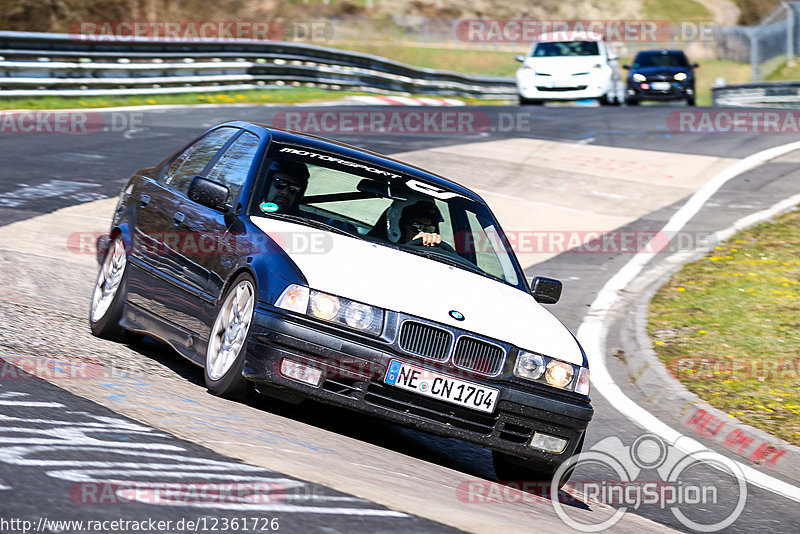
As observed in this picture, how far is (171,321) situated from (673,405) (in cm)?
373

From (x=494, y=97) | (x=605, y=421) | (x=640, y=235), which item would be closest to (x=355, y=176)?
(x=605, y=421)

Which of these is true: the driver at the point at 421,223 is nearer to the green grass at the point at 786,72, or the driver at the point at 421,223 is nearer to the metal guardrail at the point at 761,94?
the metal guardrail at the point at 761,94

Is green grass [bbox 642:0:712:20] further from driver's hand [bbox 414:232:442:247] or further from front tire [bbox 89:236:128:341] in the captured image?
driver's hand [bbox 414:232:442:247]

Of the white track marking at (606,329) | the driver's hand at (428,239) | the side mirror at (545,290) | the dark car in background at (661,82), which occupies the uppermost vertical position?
the driver's hand at (428,239)

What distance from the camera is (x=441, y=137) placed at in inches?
829

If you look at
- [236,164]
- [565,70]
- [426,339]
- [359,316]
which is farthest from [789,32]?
[359,316]

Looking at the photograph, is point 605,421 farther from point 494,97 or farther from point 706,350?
point 494,97

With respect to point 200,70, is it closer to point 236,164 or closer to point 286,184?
point 236,164

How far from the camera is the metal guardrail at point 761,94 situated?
117 ft

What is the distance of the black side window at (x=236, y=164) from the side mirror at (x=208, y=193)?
0.15m

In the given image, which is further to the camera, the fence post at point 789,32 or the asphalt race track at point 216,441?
the fence post at point 789,32

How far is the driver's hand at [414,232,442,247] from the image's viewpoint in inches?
275

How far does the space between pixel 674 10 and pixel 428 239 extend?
277ft

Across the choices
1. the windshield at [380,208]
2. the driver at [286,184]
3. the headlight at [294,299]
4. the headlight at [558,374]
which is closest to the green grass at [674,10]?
the windshield at [380,208]
